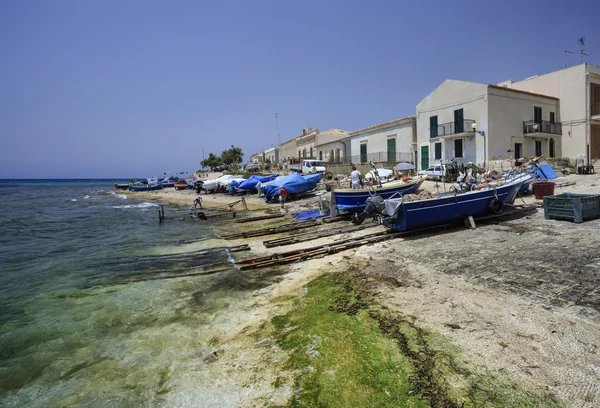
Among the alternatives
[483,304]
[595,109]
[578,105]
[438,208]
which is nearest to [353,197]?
[438,208]

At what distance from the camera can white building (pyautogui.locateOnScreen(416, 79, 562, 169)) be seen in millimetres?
25781

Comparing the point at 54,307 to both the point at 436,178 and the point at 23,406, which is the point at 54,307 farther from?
the point at 436,178

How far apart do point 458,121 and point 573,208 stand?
67.8 feet

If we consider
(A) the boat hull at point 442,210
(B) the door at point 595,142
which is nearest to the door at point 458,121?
(B) the door at point 595,142

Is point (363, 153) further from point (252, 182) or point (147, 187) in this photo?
point (147, 187)

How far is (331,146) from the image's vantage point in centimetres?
4653

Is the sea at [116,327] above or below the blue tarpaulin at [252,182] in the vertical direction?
below

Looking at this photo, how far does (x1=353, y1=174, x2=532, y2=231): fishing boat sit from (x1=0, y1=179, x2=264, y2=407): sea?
5252 mm

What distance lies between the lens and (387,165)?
3219 cm

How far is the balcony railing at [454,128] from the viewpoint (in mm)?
26875

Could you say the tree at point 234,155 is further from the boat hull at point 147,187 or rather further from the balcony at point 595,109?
the balcony at point 595,109

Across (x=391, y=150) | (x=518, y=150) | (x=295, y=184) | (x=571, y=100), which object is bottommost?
(x=295, y=184)

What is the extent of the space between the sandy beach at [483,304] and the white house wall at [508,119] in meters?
18.7

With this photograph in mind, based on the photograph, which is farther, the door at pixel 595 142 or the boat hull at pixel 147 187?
the boat hull at pixel 147 187
